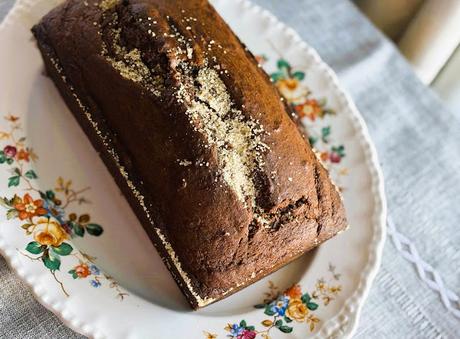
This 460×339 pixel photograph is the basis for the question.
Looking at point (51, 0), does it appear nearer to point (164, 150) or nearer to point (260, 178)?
Result: point (164, 150)

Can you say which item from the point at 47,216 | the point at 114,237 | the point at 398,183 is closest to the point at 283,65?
the point at 398,183

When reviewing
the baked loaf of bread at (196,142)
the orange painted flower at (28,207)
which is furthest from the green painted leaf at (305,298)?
the orange painted flower at (28,207)

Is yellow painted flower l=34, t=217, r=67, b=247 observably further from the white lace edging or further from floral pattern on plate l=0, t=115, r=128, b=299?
the white lace edging

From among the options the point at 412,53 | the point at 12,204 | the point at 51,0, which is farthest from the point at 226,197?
the point at 412,53

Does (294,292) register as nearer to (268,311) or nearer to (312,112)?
(268,311)

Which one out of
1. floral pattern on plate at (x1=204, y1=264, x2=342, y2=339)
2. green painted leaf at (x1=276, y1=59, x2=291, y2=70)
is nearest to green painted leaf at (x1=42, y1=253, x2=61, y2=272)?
floral pattern on plate at (x1=204, y1=264, x2=342, y2=339)

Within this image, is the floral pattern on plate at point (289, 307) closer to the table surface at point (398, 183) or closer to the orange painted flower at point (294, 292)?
the orange painted flower at point (294, 292)

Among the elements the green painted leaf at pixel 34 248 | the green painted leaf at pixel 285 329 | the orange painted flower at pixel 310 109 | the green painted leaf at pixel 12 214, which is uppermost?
the orange painted flower at pixel 310 109
